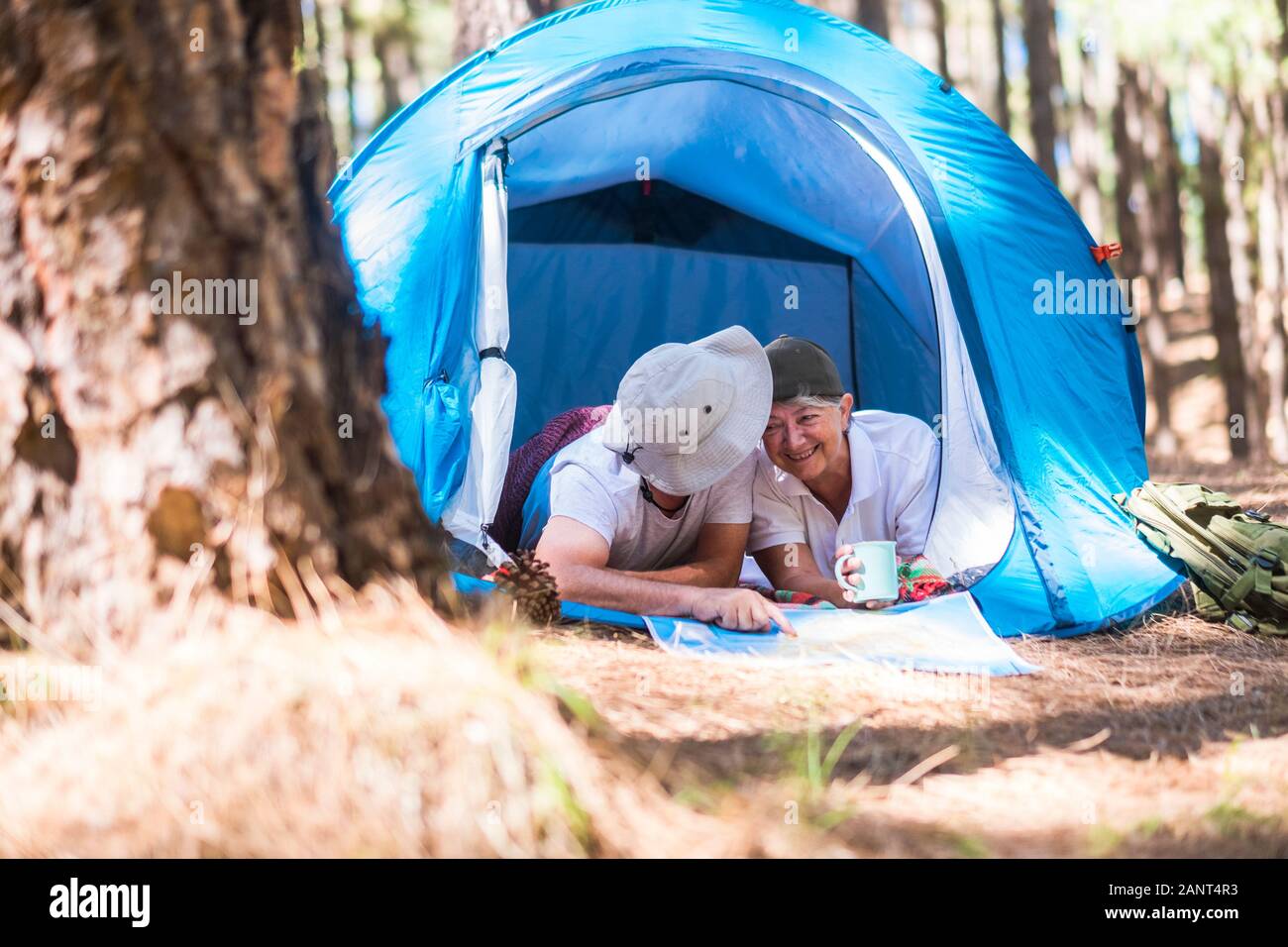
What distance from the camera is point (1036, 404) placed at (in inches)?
142

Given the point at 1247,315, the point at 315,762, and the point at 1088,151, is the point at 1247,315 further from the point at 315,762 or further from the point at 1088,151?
the point at 315,762

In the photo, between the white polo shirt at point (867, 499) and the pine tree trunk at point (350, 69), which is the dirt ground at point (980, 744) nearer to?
the white polo shirt at point (867, 499)

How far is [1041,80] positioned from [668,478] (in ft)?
23.0

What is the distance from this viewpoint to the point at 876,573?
323cm

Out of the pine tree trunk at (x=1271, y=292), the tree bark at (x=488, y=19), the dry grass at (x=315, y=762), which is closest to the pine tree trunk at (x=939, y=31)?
the pine tree trunk at (x=1271, y=292)

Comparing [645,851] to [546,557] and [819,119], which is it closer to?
[546,557]

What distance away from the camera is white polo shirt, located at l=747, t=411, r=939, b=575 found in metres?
3.73

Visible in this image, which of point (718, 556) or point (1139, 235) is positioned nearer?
→ point (718, 556)

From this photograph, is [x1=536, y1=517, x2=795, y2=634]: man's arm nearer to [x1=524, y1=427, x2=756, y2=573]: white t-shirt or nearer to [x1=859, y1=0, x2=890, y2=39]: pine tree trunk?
[x1=524, y1=427, x2=756, y2=573]: white t-shirt

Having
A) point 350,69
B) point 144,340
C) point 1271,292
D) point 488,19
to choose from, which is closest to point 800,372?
point 144,340

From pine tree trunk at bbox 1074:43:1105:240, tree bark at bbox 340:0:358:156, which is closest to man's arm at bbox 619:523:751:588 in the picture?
pine tree trunk at bbox 1074:43:1105:240

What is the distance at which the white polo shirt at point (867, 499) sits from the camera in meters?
3.73

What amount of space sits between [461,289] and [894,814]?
2.30 m

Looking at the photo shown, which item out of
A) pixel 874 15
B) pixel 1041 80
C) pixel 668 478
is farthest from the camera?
pixel 1041 80
